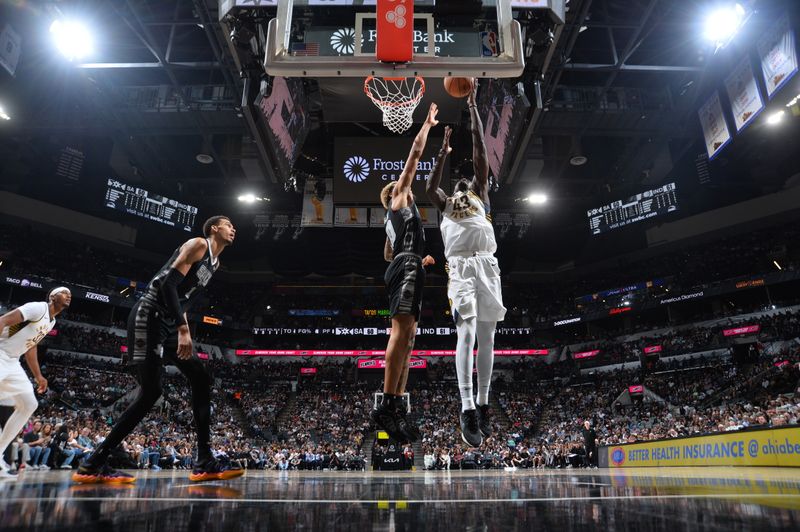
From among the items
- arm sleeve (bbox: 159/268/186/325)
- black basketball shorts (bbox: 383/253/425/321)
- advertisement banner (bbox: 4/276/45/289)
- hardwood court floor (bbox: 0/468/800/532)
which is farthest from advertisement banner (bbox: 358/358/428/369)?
hardwood court floor (bbox: 0/468/800/532)

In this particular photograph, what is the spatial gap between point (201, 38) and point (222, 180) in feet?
22.7

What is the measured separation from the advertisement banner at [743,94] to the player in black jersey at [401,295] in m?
8.88

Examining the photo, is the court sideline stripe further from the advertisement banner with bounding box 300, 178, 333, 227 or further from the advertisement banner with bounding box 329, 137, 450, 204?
the advertisement banner with bounding box 300, 178, 333, 227

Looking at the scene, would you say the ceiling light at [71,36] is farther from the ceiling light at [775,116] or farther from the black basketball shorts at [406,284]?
the ceiling light at [775,116]

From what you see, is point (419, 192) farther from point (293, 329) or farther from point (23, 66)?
point (293, 329)

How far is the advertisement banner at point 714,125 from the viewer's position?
10961mm

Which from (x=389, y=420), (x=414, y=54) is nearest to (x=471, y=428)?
(x=389, y=420)

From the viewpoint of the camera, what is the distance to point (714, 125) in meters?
11.4

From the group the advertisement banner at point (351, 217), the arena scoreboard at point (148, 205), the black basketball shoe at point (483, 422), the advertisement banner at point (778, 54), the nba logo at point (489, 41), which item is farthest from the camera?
the arena scoreboard at point (148, 205)

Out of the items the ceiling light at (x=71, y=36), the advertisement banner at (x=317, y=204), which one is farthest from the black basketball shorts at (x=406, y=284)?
the advertisement banner at (x=317, y=204)

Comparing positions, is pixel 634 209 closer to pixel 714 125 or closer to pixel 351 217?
pixel 714 125

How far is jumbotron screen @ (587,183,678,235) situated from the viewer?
60.7 feet

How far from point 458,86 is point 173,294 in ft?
11.2

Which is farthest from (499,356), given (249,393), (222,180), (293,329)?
(222,180)
